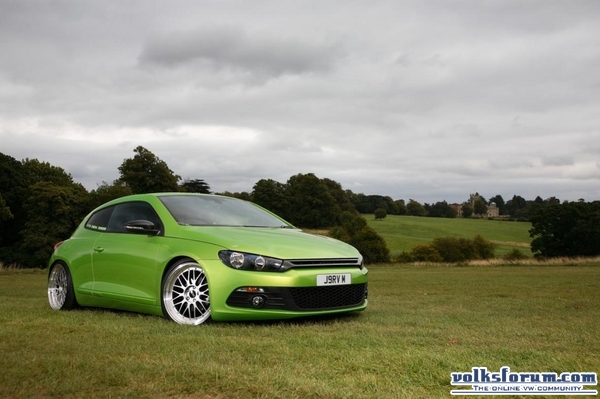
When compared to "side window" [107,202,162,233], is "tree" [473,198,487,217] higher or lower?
higher

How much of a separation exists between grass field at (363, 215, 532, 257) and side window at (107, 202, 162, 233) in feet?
241

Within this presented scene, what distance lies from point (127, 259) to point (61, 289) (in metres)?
1.79

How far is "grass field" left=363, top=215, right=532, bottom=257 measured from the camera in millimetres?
84125

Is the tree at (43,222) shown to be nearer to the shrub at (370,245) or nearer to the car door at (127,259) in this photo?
the shrub at (370,245)

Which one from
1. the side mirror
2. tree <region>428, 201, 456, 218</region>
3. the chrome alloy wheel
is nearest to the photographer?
the side mirror

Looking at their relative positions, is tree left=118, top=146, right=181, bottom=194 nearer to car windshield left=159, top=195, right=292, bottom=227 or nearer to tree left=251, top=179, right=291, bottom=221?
tree left=251, top=179, right=291, bottom=221

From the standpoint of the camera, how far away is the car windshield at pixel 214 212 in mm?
7465

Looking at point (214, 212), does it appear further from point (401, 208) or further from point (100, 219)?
point (401, 208)

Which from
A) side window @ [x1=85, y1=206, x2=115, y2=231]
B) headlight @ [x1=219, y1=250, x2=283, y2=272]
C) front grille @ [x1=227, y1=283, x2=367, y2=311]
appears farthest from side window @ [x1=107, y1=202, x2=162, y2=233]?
front grille @ [x1=227, y1=283, x2=367, y2=311]

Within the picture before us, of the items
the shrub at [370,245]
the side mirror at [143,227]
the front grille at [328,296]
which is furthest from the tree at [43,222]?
the front grille at [328,296]

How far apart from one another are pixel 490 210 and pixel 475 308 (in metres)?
144

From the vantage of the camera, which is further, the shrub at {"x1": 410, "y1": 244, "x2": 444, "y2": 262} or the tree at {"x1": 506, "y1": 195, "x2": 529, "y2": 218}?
the tree at {"x1": 506, "y1": 195, "x2": 529, "y2": 218}

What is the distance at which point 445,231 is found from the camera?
92562 millimetres

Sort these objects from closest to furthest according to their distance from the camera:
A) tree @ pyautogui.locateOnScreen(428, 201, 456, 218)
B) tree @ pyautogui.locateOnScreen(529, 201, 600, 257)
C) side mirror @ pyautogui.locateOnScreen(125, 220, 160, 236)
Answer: side mirror @ pyautogui.locateOnScreen(125, 220, 160, 236)
tree @ pyautogui.locateOnScreen(529, 201, 600, 257)
tree @ pyautogui.locateOnScreen(428, 201, 456, 218)
